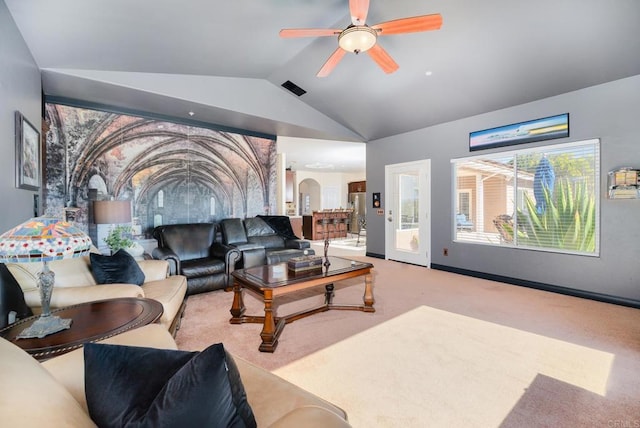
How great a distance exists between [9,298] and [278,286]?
80.1 inches

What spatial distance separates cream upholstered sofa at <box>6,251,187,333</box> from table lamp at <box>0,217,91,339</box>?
54 cm

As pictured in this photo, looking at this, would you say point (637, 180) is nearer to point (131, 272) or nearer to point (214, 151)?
point (131, 272)

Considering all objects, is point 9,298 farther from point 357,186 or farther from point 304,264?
point 357,186

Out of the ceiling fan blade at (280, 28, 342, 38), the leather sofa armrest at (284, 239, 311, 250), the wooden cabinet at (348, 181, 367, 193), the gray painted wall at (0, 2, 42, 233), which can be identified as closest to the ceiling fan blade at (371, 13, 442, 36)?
the ceiling fan blade at (280, 28, 342, 38)

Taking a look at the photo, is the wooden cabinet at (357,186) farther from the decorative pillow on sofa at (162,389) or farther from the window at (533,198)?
the decorative pillow on sofa at (162,389)

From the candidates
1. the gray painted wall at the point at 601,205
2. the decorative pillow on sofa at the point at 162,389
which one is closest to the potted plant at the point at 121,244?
the decorative pillow on sofa at the point at 162,389

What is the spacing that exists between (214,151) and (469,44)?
4143 mm

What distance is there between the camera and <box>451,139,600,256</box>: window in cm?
378

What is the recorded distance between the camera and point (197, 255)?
14.3 ft

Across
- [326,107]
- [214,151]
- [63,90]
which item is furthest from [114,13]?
[326,107]

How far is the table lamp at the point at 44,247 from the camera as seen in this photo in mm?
1381

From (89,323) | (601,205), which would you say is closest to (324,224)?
(601,205)

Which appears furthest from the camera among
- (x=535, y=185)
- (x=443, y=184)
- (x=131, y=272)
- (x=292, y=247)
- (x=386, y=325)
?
(x=443, y=184)

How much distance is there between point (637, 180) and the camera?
10.9 feet
